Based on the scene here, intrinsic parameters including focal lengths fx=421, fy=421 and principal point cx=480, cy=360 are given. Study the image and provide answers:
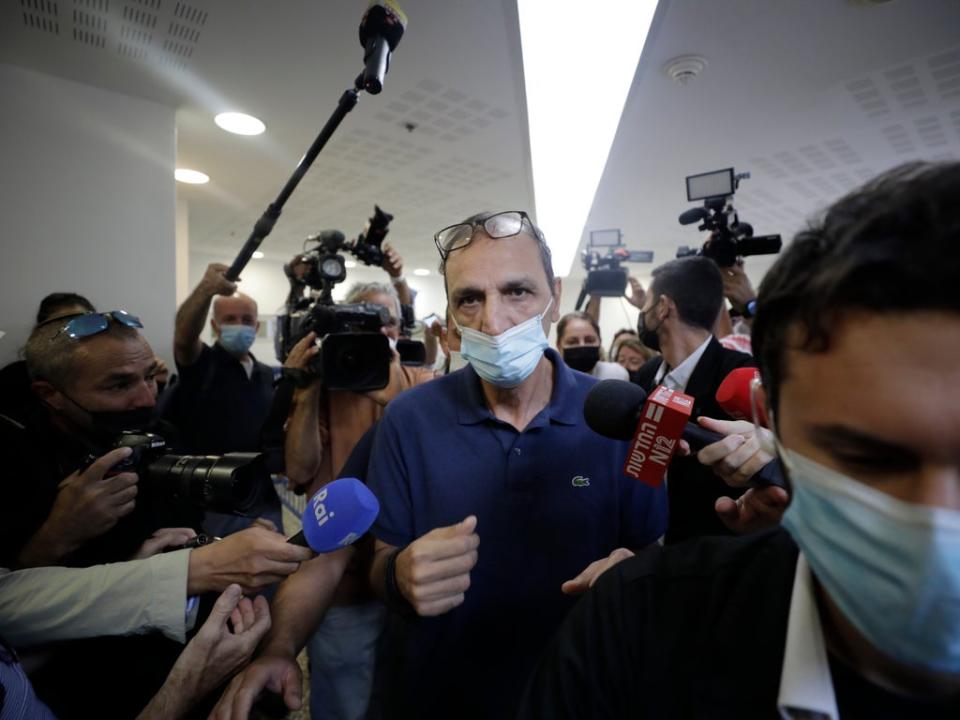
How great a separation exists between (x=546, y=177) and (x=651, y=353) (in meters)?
1.81

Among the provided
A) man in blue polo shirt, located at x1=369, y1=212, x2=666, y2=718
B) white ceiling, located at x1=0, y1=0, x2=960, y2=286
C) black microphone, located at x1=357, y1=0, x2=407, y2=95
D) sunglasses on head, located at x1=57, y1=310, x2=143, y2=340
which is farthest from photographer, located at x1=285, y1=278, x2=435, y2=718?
white ceiling, located at x1=0, y1=0, x2=960, y2=286

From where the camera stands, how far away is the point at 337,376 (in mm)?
1408

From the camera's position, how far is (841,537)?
509mm

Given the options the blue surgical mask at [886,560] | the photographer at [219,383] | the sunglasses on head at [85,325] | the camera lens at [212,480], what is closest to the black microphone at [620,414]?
the blue surgical mask at [886,560]

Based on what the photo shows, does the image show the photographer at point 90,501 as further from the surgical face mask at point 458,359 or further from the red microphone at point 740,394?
the red microphone at point 740,394

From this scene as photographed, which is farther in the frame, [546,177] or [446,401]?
[546,177]

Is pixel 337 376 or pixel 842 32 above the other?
pixel 842 32

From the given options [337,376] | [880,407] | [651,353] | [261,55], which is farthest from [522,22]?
[651,353]

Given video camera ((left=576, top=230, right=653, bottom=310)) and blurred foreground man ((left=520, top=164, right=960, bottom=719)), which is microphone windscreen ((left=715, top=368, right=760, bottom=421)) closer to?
blurred foreground man ((left=520, top=164, right=960, bottom=719))

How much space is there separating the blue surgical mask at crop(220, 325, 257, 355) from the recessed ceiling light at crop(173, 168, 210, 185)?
1.83 metres

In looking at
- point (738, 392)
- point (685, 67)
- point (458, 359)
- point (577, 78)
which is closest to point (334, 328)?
point (458, 359)

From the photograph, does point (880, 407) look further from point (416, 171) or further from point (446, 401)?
point (416, 171)

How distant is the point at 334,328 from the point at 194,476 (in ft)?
2.11

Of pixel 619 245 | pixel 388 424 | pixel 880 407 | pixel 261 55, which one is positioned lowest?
pixel 388 424
